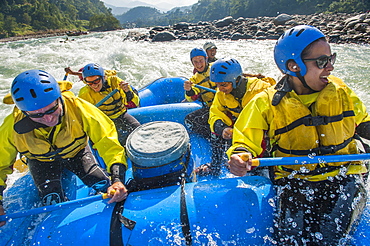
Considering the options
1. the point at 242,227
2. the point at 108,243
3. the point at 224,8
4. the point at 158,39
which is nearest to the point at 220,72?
the point at 242,227

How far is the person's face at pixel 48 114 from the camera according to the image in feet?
7.23

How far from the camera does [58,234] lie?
1.97 metres

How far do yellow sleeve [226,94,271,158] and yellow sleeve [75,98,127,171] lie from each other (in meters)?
1.17

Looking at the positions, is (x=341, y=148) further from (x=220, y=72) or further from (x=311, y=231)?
(x=220, y=72)

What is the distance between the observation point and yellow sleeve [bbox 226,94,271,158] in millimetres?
1988

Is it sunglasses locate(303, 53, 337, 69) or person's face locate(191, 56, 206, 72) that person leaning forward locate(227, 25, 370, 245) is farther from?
person's face locate(191, 56, 206, 72)

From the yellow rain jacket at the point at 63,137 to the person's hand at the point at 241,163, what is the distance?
3.86 ft

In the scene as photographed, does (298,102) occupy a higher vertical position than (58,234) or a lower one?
higher

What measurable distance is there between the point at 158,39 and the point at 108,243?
27.7m

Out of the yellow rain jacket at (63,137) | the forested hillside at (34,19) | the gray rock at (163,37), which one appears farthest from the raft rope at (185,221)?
the forested hillside at (34,19)

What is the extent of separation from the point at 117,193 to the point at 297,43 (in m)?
1.97

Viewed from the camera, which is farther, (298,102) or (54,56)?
(54,56)

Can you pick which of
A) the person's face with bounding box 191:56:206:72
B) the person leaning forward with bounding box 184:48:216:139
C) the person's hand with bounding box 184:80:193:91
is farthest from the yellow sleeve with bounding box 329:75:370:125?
the person's face with bounding box 191:56:206:72

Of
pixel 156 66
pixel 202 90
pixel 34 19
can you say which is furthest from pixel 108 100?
pixel 34 19
